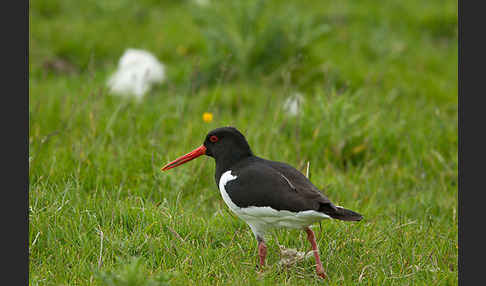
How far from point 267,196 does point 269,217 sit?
0.15 meters

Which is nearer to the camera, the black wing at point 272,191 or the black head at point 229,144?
the black wing at point 272,191

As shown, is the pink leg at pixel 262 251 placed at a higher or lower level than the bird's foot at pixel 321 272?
higher

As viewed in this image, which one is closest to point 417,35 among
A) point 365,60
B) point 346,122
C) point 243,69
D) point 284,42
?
point 365,60

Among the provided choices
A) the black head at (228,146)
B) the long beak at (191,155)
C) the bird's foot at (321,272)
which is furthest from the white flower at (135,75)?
the bird's foot at (321,272)

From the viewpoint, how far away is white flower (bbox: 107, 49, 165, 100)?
659cm

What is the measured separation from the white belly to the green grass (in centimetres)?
30

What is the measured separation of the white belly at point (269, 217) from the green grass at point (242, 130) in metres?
0.30

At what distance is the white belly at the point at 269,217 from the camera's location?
353 cm

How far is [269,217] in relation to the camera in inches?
143

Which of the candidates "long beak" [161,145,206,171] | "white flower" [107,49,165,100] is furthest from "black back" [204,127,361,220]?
"white flower" [107,49,165,100]

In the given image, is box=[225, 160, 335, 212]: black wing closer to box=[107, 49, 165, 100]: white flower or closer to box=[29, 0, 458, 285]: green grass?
box=[29, 0, 458, 285]: green grass

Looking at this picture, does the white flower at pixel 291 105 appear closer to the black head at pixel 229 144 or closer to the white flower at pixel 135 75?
the white flower at pixel 135 75

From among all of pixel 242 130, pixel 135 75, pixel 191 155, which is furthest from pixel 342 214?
pixel 135 75

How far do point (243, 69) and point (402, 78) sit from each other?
7.47ft
